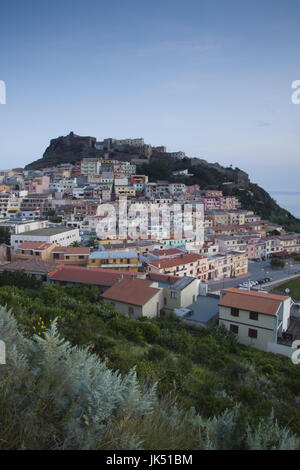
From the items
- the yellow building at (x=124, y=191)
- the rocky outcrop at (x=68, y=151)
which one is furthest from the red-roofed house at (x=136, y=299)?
the rocky outcrop at (x=68, y=151)

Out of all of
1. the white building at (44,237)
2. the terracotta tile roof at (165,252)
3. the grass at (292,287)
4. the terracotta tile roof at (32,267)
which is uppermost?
the white building at (44,237)

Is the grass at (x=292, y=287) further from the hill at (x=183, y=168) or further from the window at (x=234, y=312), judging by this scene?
the hill at (x=183, y=168)

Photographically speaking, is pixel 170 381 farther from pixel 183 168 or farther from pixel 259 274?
pixel 183 168

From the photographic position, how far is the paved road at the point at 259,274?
21.3 m

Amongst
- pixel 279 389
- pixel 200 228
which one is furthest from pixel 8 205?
pixel 279 389

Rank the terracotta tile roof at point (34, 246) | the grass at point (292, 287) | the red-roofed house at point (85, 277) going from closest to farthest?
the red-roofed house at point (85, 277) → the terracotta tile roof at point (34, 246) → the grass at point (292, 287)

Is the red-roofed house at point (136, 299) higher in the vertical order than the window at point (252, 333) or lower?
higher

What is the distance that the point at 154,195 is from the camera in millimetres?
41750

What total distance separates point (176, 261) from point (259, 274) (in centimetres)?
982

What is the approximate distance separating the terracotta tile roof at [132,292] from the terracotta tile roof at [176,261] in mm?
5703

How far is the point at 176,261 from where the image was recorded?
1852 cm

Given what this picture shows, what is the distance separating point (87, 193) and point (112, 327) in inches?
1349

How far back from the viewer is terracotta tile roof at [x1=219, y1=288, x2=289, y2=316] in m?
9.26

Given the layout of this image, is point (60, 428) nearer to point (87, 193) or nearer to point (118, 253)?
point (118, 253)
